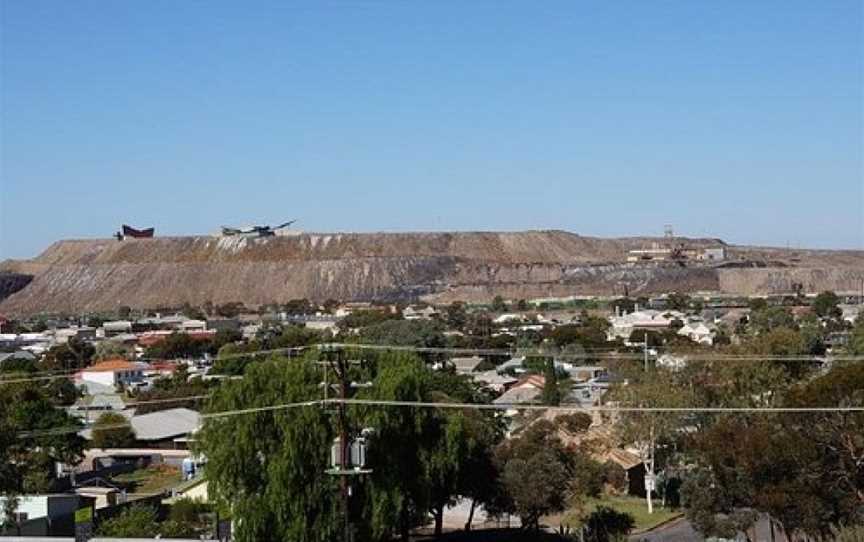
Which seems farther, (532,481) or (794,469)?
(532,481)

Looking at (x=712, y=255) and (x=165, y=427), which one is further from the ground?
(x=712, y=255)

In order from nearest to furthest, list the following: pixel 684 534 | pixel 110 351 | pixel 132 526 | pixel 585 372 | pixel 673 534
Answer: pixel 132 526
pixel 684 534
pixel 673 534
pixel 585 372
pixel 110 351

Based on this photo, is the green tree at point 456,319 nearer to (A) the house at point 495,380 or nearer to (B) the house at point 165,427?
(A) the house at point 495,380

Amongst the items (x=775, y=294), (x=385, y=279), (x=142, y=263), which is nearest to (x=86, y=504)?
(x=775, y=294)

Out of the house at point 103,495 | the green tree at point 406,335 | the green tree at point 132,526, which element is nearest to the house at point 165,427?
the house at point 103,495

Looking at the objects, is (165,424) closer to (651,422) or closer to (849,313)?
(651,422)

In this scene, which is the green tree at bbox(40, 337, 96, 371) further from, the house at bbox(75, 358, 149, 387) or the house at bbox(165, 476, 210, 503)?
the house at bbox(165, 476, 210, 503)

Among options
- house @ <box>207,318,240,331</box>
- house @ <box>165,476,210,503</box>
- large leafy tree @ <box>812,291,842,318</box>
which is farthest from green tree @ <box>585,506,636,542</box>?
house @ <box>207,318,240,331</box>

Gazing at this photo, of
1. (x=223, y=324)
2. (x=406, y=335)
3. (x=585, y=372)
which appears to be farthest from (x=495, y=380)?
(x=223, y=324)
